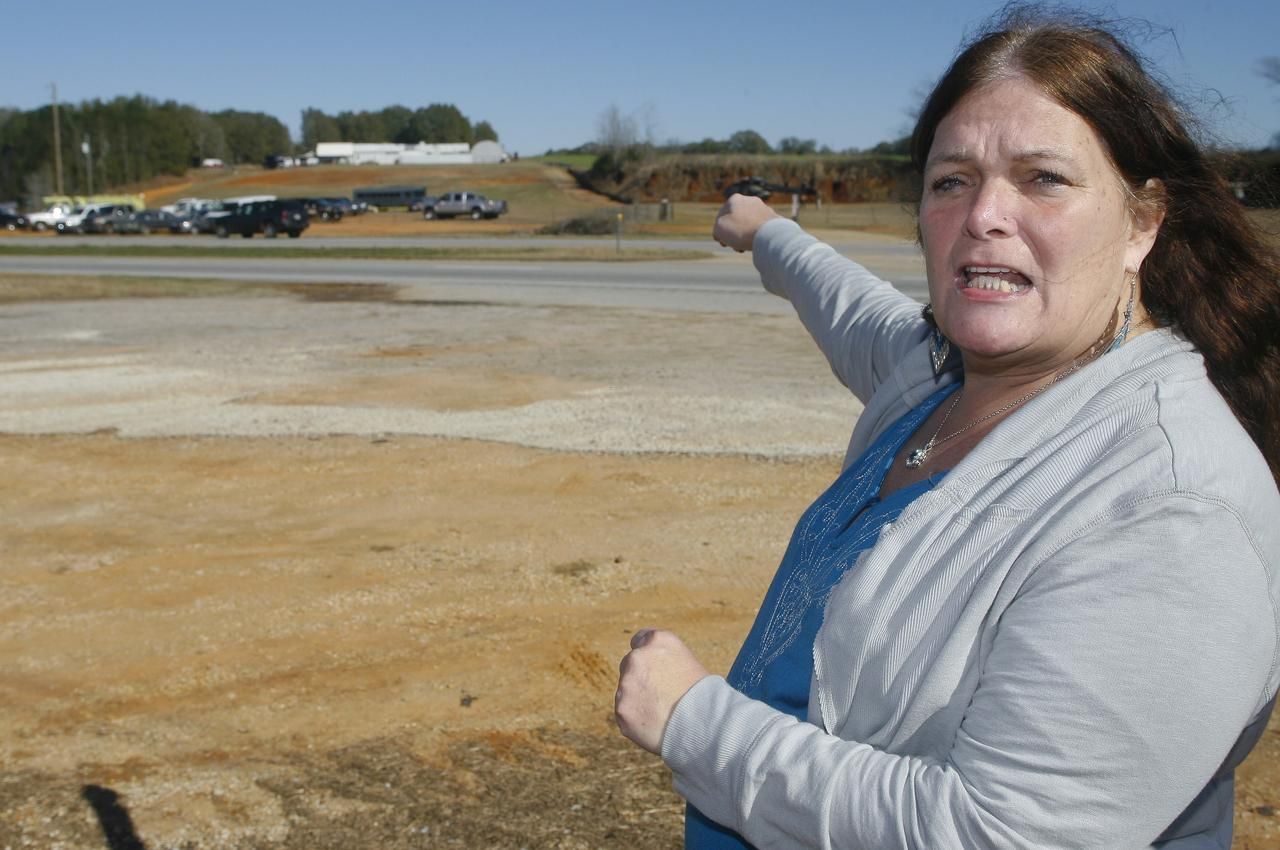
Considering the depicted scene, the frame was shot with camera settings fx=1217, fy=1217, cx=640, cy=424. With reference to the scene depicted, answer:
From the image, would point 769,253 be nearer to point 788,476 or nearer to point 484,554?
point 484,554

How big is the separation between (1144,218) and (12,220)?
240ft

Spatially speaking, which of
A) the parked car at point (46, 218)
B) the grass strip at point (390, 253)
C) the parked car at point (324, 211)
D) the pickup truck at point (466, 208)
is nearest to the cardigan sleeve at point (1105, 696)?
the grass strip at point (390, 253)

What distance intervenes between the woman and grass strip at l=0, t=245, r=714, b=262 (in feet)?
100.0

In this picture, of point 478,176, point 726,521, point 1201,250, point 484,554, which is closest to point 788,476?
point 726,521

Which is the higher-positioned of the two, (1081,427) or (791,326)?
(1081,427)

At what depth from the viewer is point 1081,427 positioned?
4.75 ft

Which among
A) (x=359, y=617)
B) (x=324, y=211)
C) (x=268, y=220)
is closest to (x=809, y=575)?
(x=359, y=617)

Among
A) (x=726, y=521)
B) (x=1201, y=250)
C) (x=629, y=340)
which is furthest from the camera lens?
(x=629, y=340)

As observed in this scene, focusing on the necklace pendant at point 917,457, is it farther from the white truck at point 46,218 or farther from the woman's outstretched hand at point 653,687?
the white truck at point 46,218

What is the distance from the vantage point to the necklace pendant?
5.88ft

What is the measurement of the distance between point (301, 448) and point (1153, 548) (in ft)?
27.0

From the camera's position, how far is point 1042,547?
135 cm

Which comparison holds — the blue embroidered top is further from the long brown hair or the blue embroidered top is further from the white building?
the white building

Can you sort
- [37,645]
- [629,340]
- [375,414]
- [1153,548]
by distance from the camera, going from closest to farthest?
1. [1153,548]
2. [37,645]
3. [375,414]
4. [629,340]
